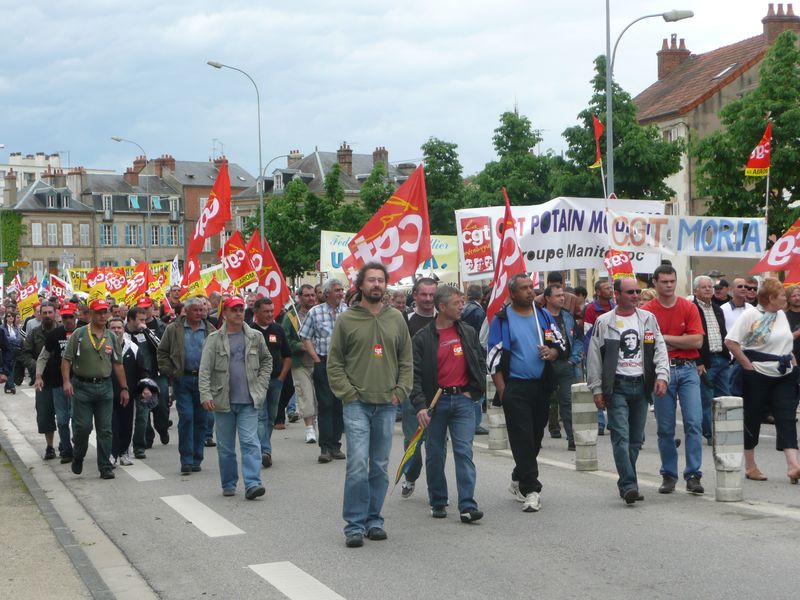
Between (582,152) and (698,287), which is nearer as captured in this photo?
(698,287)

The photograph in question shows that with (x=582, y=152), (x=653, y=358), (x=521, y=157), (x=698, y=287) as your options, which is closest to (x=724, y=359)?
(x=698, y=287)

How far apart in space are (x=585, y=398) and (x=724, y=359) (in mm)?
2831

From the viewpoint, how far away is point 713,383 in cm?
1397

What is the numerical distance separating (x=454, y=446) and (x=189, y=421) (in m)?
4.33

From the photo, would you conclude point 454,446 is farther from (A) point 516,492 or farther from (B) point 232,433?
(B) point 232,433

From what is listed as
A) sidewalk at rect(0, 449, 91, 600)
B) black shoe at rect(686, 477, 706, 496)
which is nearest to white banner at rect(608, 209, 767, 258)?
black shoe at rect(686, 477, 706, 496)

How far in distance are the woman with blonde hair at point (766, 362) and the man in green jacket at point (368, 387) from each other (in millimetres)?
3704

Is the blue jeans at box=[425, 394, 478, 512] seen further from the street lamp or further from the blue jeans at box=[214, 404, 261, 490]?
the street lamp

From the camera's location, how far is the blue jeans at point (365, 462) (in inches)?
328

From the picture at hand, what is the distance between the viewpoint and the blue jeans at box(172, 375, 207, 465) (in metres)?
12.6

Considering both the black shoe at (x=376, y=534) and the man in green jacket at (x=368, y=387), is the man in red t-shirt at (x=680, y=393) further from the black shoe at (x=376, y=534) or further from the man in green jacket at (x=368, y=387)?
the black shoe at (x=376, y=534)

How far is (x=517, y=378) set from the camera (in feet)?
31.0

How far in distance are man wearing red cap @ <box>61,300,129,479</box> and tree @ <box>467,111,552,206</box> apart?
141 ft

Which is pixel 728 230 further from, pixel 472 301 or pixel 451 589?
pixel 451 589
